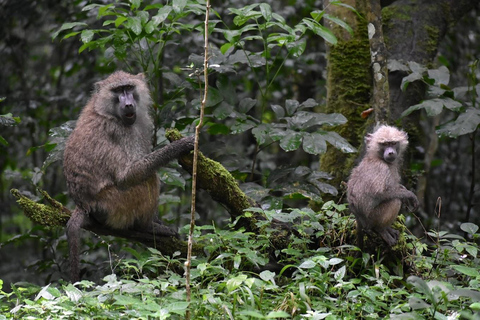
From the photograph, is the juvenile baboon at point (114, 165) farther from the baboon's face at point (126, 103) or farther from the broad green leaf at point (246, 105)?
the broad green leaf at point (246, 105)

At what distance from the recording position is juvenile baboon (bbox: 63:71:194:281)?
5.42 meters

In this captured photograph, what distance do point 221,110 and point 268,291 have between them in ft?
7.28

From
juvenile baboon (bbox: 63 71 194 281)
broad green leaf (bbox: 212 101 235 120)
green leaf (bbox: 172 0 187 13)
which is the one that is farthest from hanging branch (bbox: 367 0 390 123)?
juvenile baboon (bbox: 63 71 194 281)

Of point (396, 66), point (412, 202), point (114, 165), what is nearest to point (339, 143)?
point (412, 202)

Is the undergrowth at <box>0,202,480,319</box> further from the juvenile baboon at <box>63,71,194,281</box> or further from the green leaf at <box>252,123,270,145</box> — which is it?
the green leaf at <box>252,123,270,145</box>

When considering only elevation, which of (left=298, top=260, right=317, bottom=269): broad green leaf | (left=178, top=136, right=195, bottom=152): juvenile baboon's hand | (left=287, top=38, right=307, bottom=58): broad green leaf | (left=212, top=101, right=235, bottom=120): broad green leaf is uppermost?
(left=287, top=38, right=307, bottom=58): broad green leaf

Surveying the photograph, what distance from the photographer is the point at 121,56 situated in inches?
239

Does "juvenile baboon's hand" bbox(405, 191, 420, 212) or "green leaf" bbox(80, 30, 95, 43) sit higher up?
"green leaf" bbox(80, 30, 95, 43)

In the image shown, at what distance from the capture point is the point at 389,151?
202 inches

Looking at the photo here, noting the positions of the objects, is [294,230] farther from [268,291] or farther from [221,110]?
[221,110]

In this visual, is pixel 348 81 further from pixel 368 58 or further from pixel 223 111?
pixel 223 111

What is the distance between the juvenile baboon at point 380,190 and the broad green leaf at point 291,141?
654 mm

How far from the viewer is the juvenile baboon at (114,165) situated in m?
5.42

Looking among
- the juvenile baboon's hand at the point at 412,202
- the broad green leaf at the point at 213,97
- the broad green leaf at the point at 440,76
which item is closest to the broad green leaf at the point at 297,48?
the broad green leaf at the point at 213,97
